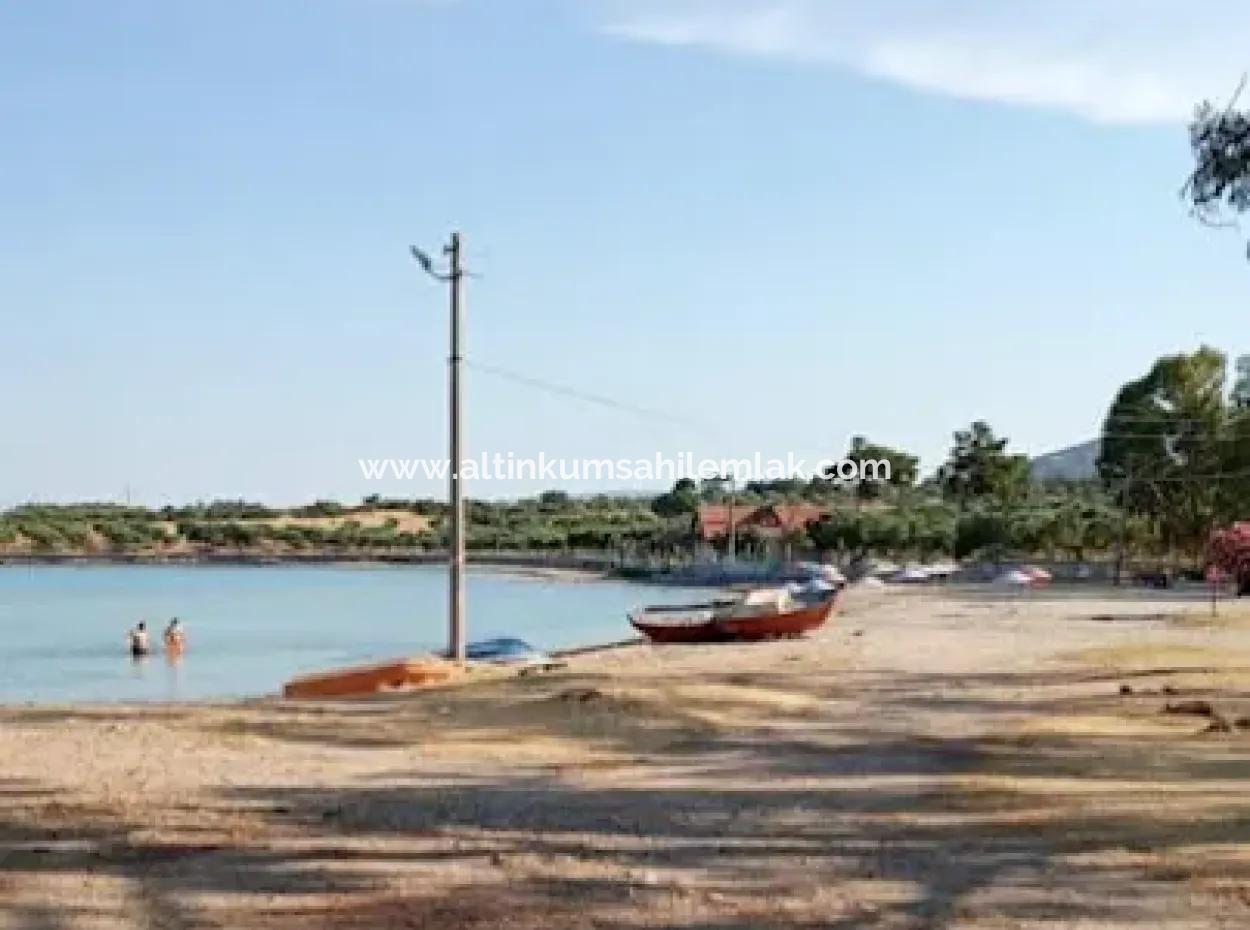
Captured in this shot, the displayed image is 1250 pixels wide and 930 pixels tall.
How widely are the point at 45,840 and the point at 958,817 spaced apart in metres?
4.67

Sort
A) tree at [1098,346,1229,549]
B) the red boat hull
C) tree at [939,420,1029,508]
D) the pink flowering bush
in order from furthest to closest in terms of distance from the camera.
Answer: tree at [939,420,1029,508] < tree at [1098,346,1229,549] < the pink flowering bush < the red boat hull

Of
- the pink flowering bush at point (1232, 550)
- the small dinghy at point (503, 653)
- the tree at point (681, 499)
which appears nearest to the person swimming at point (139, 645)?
the small dinghy at point (503, 653)

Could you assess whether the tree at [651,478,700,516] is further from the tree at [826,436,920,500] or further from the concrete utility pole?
the concrete utility pole

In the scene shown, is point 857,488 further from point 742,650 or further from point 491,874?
point 491,874

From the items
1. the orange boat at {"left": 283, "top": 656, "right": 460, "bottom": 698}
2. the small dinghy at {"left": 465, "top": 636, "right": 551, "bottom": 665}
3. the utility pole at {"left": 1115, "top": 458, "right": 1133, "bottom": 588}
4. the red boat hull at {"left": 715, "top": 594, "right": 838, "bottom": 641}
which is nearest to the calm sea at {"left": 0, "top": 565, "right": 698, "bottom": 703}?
the small dinghy at {"left": 465, "top": 636, "right": 551, "bottom": 665}

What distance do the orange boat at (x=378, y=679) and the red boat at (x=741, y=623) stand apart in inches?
375

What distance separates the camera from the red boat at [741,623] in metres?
34.2

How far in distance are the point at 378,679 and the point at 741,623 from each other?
1130 cm

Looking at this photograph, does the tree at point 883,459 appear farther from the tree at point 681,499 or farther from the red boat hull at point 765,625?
the red boat hull at point 765,625

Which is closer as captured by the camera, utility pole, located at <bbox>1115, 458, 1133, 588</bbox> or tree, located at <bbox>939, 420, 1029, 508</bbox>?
utility pole, located at <bbox>1115, 458, 1133, 588</bbox>

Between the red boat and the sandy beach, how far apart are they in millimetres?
14846

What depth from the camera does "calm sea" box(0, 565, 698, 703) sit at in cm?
4219

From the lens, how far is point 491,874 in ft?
26.6

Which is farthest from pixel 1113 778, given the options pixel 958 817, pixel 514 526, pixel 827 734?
pixel 514 526
